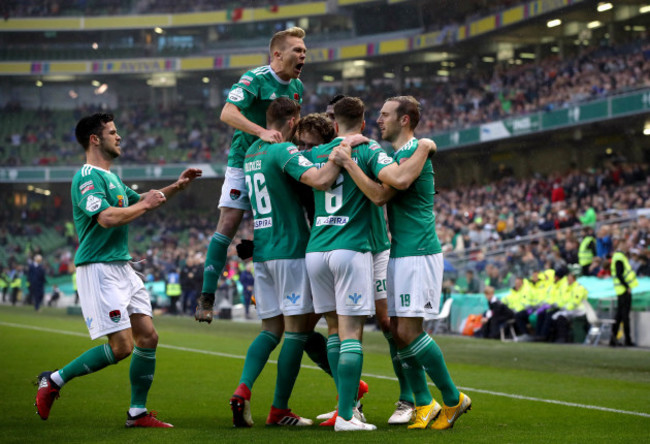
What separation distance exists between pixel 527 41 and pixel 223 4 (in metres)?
21.3

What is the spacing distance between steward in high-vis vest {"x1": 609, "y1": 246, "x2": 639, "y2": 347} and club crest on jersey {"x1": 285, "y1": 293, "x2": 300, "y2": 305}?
10275 millimetres

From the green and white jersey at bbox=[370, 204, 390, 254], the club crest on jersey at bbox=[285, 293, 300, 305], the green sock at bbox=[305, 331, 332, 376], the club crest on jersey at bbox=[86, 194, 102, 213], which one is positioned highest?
the club crest on jersey at bbox=[86, 194, 102, 213]

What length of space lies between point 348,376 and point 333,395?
9.24 ft

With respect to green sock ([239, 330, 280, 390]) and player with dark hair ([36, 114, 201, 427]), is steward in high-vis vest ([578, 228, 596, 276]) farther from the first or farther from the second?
player with dark hair ([36, 114, 201, 427])

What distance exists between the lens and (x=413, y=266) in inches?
245

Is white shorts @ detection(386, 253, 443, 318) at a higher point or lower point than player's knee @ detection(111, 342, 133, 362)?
higher

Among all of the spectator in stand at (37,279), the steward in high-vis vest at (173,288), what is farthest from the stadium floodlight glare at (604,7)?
the spectator in stand at (37,279)

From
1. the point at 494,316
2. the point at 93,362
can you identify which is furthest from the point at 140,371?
the point at 494,316

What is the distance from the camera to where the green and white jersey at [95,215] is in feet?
21.3

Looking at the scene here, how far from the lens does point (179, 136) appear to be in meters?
52.0

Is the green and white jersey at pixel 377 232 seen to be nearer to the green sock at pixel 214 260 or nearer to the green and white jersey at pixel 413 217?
the green and white jersey at pixel 413 217

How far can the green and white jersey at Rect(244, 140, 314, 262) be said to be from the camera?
259 inches

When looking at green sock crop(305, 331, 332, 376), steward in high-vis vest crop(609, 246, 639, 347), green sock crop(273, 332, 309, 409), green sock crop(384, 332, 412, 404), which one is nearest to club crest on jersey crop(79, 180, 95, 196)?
green sock crop(273, 332, 309, 409)

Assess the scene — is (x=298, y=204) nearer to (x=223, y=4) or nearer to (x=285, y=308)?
(x=285, y=308)
